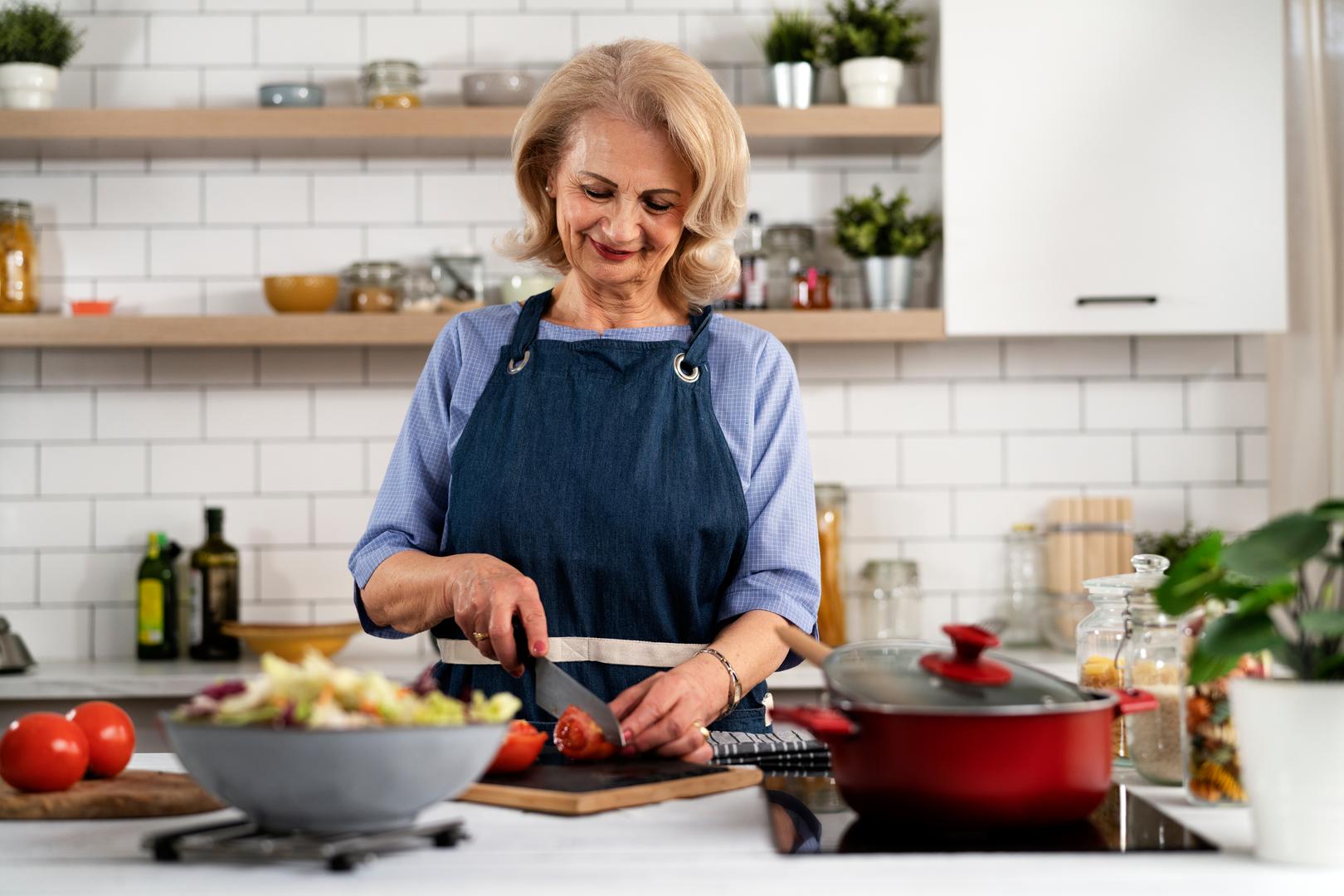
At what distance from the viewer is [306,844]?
3.33 ft

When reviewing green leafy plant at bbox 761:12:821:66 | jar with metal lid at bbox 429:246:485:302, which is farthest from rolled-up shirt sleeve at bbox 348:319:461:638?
green leafy plant at bbox 761:12:821:66

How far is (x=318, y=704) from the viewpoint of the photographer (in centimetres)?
103

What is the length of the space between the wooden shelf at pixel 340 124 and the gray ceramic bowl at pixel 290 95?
2.2 inches

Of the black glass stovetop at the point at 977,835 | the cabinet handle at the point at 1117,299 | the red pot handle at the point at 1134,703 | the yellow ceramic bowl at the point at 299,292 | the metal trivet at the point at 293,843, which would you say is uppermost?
the yellow ceramic bowl at the point at 299,292

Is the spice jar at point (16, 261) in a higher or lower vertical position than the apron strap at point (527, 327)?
higher

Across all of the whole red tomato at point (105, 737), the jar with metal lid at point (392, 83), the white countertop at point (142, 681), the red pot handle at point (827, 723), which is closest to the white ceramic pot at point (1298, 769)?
the red pot handle at point (827, 723)

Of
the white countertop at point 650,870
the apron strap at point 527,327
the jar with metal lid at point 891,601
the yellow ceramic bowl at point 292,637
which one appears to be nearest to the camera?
the white countertop at point 650,870

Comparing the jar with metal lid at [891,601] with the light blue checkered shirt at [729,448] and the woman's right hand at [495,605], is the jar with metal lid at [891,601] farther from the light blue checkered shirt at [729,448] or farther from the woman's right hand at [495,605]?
the woman's right hand at [495,605]

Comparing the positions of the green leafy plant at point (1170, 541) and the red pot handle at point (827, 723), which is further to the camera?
the green leafy plant at point (1170, 541)

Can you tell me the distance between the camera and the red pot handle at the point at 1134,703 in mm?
1254

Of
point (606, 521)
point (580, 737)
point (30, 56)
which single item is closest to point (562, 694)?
point (580, 737)

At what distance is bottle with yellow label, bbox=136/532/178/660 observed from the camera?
3383 mm

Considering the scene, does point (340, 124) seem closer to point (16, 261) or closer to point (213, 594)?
point (16, 261)

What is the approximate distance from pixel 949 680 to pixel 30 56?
298 cm
